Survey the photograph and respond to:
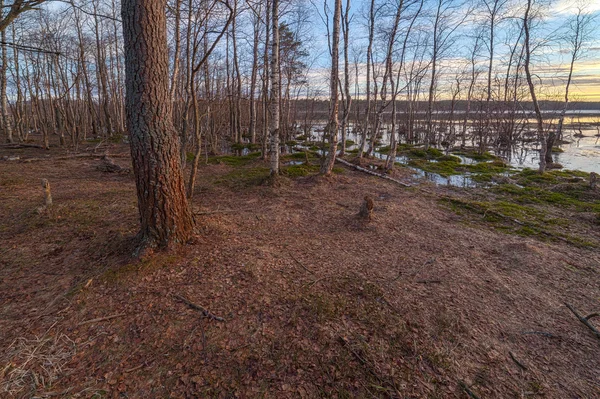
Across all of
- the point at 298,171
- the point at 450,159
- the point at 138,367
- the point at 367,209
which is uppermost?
the point at 450,159

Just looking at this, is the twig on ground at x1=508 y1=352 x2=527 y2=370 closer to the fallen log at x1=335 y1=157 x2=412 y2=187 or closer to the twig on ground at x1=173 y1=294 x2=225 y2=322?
the twig on ground at x1=173 y1=294 x2=225 y2=322

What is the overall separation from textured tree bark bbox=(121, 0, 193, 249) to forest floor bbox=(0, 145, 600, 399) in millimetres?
572

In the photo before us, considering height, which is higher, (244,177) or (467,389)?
(244,177)

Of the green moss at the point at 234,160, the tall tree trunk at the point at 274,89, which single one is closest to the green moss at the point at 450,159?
the green moss at the point at 234,160

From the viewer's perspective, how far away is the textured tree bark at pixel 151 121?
3166 mm

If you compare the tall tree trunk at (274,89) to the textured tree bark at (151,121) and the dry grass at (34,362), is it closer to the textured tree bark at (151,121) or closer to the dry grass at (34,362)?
the textured tree bark at (151,121)

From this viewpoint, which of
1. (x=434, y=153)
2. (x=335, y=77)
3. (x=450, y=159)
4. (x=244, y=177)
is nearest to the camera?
(x=335, y=77)

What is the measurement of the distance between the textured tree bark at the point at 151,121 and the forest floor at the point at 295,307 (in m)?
0.57

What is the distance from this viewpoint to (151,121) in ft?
10.8

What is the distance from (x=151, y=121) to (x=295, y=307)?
270 centimetres

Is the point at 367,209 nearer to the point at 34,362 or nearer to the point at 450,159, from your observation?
the point at 34,362

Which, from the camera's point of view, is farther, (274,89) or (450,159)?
(450,159)

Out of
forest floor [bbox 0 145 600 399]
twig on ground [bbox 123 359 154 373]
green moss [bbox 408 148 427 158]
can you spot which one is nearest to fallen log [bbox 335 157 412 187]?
forest floor [bbox 0 145 600 399]

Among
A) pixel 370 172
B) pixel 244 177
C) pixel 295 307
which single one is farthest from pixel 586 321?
pixel 244 177
